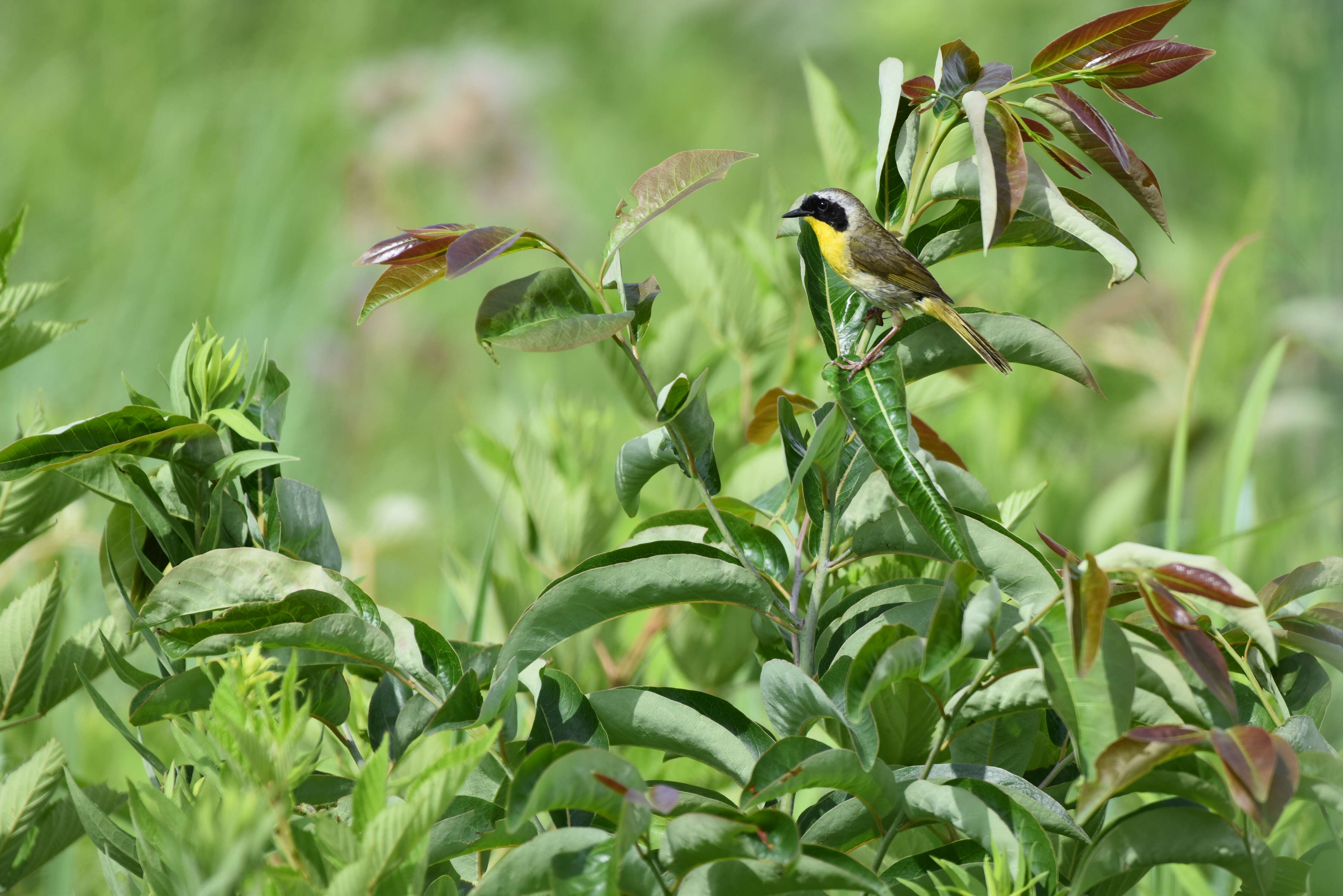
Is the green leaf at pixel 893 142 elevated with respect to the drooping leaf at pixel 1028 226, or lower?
elevated

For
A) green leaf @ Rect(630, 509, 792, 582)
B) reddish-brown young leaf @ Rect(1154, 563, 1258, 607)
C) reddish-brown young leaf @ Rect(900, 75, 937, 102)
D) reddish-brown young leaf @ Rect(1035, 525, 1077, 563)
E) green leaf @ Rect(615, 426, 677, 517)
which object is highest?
reddish-brown young leaf @ Rect(900, 75, 937, 102)

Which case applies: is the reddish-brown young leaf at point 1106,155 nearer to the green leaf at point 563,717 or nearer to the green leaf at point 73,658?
the green leaf at point 563,717

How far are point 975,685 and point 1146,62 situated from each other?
0.76 ft

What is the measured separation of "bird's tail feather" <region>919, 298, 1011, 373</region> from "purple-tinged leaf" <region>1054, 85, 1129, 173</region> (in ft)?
0.25

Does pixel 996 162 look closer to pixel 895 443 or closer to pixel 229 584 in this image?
A: pixel 895 443

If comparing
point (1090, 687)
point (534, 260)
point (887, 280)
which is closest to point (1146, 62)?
point (887, 280)

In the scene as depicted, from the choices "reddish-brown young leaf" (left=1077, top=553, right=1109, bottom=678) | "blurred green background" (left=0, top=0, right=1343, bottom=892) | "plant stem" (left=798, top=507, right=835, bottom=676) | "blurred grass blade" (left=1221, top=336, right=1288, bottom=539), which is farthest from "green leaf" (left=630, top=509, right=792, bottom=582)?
"blurred grass blade" (left=1221, top=336, right=1288, bottom=539)

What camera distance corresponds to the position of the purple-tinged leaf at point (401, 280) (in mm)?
376

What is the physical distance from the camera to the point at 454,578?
771 mm

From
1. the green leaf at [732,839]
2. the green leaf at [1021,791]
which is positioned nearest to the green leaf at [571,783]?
the green leaf at [732,839]

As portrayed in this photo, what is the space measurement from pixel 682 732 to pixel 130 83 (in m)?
2.70

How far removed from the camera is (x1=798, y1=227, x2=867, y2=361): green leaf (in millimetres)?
400

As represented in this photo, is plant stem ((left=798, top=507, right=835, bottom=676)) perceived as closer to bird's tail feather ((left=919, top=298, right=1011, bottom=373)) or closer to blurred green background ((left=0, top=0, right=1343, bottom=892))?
bird's tail feather ((left=919, top=298, right=1011, bottom=373))

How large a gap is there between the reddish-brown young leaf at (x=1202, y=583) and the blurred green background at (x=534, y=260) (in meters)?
0.28
